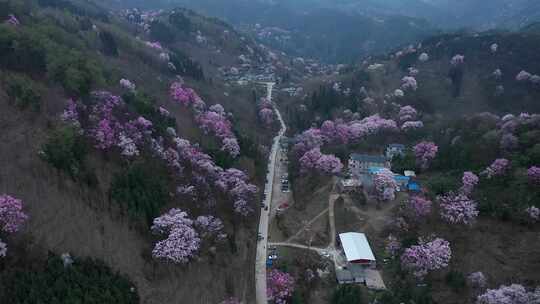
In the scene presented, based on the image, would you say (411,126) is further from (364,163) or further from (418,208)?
(418,208)

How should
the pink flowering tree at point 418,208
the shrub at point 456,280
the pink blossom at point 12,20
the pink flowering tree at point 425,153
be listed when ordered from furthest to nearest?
the pink flowering tree at point 425,153
the pink blossom at point 12,20
the pink flowering tree at point 418,208
the shrub at point 456,280

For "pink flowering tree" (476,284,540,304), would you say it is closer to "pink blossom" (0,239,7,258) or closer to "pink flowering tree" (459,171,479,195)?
"pink flowering tree" (459,171,479,195)

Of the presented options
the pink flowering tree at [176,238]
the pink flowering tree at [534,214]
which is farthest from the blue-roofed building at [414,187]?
the pink flowering tree at [176,238]

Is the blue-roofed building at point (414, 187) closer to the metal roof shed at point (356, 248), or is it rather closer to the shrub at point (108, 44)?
the metal roof shed at point (356, 248)

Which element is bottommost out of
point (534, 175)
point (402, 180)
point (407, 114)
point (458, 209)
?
point (458, 209)

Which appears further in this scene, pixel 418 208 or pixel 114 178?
pixel 418 208

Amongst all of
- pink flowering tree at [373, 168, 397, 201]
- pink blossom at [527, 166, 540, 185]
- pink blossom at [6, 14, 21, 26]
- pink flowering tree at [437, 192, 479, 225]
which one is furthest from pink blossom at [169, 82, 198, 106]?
pink blossom at [527, 166, 540, 185]

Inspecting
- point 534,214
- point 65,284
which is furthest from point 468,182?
point 65,284
